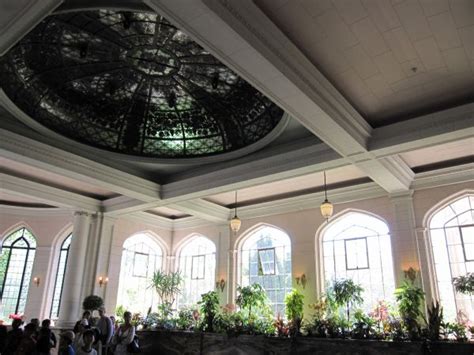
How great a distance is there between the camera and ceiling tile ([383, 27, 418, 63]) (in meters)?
5.55

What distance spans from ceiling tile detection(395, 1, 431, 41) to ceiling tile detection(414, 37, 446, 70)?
148 mm

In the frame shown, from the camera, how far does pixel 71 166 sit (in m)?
9.80

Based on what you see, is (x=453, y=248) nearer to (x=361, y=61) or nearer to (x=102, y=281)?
(x=361, y=61)

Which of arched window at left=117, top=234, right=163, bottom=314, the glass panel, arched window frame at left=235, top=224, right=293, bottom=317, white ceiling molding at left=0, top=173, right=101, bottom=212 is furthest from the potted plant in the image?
white ceiling molding at left=0, top=173, right=101, bottom=212

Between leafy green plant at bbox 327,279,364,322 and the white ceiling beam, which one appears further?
leafy green plant at bbox 327,279,364,322

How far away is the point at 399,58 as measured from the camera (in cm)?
608

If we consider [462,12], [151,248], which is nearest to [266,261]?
[151,248]

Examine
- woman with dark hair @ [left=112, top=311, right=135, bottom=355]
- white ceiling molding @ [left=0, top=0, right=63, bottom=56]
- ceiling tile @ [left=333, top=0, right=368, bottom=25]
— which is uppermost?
ceiling tile @ [left=333, top=0, right=368, bottom=25]

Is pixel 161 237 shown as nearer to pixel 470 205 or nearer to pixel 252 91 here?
pixel 252 91

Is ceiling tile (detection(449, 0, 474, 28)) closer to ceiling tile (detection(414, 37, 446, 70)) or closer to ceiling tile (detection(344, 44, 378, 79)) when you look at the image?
ceiling tile (detection(414, 37, 446, 70))

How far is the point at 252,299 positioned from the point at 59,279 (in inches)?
306

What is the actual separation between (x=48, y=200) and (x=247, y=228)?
659cm

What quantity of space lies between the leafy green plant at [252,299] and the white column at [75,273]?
200 inches

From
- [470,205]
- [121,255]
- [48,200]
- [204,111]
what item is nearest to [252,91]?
[204,111]
